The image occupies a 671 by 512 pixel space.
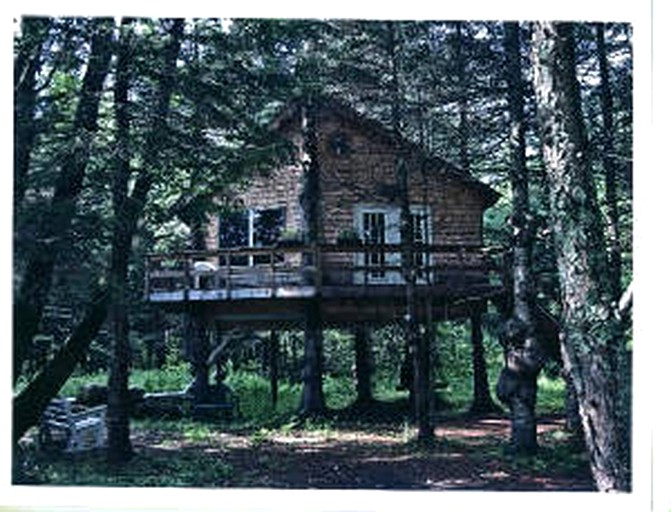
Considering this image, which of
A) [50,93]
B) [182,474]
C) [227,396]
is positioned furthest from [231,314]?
[50,93]

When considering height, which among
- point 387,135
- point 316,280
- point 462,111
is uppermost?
point 462,111

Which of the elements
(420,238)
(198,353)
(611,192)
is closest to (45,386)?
(198,353)

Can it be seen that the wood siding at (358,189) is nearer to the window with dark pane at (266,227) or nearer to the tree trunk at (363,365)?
the window with dark pane at (266,227)

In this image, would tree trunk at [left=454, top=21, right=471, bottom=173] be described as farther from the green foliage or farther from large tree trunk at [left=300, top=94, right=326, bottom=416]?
the green foliage

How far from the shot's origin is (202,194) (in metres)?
5.05

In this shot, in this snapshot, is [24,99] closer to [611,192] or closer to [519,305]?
[519,305]

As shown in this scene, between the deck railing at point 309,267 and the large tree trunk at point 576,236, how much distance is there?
368 millimetres

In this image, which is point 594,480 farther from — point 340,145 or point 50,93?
point 50,93

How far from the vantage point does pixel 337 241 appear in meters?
5.02

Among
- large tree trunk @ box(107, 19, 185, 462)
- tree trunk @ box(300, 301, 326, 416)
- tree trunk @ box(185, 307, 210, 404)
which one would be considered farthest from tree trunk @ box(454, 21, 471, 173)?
tree trunk @ box(185, 307, 210, 404)

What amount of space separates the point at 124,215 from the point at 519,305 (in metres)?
1.82

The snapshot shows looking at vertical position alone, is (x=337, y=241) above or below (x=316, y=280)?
above

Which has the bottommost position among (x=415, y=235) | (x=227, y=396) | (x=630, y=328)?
(x=227, y=396)

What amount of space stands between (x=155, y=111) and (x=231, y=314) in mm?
987
